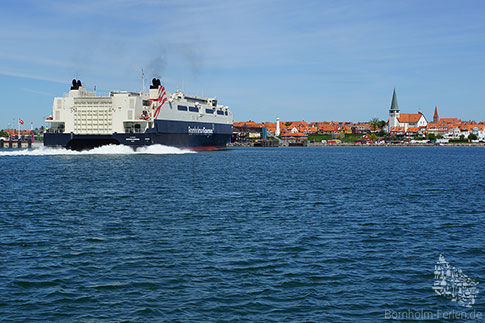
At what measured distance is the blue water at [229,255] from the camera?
13453mm

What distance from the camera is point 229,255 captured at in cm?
1880

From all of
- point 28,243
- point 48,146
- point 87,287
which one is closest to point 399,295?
point 87,287

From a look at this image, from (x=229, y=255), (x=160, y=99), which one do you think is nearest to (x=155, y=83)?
(x=160, y=99)

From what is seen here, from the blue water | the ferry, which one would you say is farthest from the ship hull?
the blue water

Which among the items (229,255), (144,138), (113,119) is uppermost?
(113,119)

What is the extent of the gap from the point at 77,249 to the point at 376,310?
39.5 ft

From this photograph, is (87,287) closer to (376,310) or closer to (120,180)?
(376,310)

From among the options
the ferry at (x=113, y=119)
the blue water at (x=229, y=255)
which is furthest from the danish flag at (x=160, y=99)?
the blue water at (x=229, y=255)

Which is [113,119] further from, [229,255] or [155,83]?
[229,255]

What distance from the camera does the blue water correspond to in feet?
44.1

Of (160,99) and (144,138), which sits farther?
(160,99)

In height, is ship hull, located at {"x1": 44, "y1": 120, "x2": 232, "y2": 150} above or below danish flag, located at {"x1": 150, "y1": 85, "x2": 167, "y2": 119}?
below

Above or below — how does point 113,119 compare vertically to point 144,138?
above

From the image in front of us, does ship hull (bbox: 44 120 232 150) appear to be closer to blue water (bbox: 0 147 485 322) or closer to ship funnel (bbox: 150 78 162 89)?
ship funnel (bbox: 150 78 162 89)
